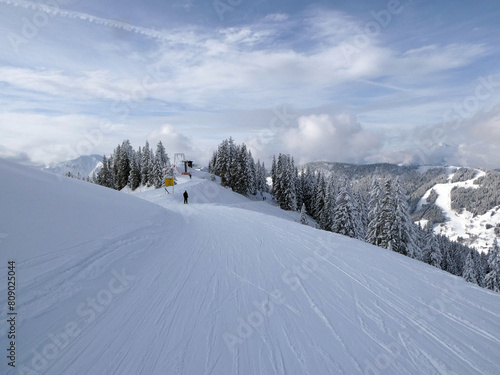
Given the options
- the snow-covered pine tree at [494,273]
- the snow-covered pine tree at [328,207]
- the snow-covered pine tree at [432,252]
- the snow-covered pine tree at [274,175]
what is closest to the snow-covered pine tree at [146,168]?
the snow-covered pine tree at [274,175]

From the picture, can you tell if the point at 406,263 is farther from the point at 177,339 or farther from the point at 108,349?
the point at 108,349

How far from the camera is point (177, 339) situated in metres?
3.70

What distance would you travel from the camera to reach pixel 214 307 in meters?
4.63

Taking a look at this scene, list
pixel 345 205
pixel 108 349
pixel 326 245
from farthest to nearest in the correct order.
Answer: pixel 345 205, pixel 326 245, pixel 108 349

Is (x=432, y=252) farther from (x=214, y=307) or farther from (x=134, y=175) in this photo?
(x=134, y=175)

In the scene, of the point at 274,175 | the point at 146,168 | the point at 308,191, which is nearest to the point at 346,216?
the point at 274,175

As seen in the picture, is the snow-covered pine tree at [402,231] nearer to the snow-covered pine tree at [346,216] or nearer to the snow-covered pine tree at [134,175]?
the snow-covered pine tree at [346,216]

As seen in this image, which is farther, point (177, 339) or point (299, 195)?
point (299, 195)

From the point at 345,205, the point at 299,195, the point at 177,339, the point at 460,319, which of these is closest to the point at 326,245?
the point at 460,319

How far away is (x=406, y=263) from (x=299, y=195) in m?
57.5

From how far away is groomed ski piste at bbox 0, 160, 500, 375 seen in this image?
3363 millimetres

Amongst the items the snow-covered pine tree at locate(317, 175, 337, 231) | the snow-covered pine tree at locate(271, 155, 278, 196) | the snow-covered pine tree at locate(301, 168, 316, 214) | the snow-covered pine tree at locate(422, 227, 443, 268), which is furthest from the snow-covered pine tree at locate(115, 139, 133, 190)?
the snow-covered pine tree at locate(422, 227, 443, 268)

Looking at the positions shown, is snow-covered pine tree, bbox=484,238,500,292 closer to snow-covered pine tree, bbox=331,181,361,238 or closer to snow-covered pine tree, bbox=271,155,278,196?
snow-covered pine tree, bbox=331,181,361,238

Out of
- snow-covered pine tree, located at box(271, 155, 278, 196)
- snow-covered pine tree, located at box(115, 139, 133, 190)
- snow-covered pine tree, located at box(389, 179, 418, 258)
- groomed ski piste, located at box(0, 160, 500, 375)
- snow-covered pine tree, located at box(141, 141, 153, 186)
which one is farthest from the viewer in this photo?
snow-covered pine tree, located at box(115, 139, 133, 190)
